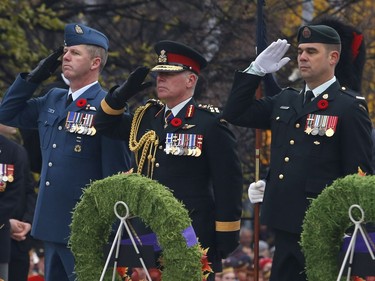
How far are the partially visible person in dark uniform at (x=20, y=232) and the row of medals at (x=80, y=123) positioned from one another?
127cm

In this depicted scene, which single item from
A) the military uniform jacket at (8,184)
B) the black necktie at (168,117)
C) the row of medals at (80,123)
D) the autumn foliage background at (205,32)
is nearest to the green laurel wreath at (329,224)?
the black necktie at (168,117)

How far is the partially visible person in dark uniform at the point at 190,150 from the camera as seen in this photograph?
30.0ft

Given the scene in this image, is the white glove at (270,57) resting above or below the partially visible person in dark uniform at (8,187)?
above

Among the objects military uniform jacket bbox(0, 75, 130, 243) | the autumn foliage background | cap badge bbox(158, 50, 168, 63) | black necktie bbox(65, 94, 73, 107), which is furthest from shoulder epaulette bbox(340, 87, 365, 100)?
the autumn foliage background

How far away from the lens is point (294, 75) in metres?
15.1

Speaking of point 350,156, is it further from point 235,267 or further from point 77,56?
point 235,267

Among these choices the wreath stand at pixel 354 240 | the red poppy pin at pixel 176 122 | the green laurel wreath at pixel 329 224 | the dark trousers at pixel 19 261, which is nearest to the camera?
the wreath stand at pixel 354 240

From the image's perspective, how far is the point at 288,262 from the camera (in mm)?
8781

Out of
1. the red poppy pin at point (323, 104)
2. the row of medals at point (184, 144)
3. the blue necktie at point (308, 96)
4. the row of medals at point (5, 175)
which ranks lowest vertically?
the row of medals at point (5, 175)

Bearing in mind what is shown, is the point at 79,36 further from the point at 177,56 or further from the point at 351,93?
the point at 351,93

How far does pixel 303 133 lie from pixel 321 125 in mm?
132

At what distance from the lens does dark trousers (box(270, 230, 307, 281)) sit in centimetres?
873

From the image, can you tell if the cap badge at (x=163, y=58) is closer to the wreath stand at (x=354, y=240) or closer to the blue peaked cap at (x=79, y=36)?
the blue peaked cap at (x=79, y=36)

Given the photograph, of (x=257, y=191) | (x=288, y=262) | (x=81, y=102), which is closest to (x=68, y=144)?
(x=81, y=102)
